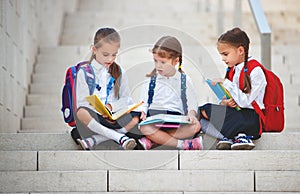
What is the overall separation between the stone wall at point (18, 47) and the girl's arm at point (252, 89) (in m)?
1.71

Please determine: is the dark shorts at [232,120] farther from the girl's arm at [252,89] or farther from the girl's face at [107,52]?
the girl's face at [107,52]

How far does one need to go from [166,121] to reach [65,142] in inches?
26.6

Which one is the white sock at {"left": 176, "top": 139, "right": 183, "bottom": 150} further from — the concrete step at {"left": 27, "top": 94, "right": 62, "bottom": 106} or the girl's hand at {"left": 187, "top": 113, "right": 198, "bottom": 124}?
the concrete step at {"left": 27, "top": 94, "right": 62, "bottom": 106}

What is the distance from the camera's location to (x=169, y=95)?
4.85m

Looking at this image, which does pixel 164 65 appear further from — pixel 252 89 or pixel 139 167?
pixel 139 167

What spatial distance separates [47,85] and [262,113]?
2671mm

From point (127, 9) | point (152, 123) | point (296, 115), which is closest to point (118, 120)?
point (152, 123)

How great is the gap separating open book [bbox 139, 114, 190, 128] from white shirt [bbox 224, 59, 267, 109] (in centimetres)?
35

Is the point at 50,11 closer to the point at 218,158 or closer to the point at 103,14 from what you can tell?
the point at 103,14

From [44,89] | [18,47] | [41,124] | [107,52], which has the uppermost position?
[18,47]

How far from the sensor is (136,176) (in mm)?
4215

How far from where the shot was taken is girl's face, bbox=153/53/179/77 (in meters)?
4.80

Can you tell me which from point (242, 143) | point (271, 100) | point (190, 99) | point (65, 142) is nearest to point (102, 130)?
point (65, 142)

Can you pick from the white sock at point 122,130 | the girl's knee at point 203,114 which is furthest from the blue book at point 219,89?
the white sock at point 122,130
